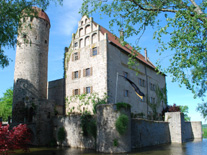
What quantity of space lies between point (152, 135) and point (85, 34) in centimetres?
1515

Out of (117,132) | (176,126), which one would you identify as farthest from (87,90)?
(176,126)

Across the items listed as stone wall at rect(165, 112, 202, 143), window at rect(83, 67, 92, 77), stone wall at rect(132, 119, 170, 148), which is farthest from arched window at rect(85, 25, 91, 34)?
stone wall at rect(165, 112, 202, 143)

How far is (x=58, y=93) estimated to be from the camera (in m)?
29.7

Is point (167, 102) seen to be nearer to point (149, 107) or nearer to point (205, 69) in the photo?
point (149, 107)

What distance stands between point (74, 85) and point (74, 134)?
739 centimetres

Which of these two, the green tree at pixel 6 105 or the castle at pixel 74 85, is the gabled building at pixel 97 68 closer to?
the castle at pixel 74 85

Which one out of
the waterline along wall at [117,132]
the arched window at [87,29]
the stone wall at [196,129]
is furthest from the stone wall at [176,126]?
the arched window at [87,29]

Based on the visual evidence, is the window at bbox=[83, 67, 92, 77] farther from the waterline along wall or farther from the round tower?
the waterline along wall

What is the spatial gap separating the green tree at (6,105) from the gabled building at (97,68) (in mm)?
25201

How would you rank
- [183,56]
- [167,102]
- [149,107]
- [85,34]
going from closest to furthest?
[183,56] < [85,34] < [149,107] < [167,102]

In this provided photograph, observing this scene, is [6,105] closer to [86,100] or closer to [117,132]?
[86,100]

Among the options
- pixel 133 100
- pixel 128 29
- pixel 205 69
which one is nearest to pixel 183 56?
pixel 205 69

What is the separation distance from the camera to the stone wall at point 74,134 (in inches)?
815

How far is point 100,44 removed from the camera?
25.7 metres
